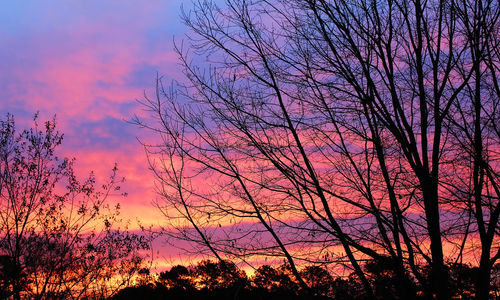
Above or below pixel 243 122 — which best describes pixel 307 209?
below

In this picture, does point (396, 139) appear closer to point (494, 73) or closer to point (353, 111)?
point (353, 111)

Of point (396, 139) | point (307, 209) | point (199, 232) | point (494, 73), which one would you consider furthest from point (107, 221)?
point (494, 73)

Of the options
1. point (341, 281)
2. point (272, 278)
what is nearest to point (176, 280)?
point (272, 278)

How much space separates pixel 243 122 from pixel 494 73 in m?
3.70

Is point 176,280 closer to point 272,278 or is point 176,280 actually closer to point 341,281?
point 272,278

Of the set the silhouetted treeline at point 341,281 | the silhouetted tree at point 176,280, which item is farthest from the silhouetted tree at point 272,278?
the silhouetted tree at point 176,280

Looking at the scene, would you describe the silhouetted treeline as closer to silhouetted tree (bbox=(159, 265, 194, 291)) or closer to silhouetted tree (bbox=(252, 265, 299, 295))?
silhouetted tree (bbox=(252, 265, 299, 295))

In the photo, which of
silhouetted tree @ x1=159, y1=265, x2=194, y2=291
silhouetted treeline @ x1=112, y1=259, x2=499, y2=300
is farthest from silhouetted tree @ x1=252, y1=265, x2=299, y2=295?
silhouetted tree @ x1=159, y1=265, x2=194, y2=291

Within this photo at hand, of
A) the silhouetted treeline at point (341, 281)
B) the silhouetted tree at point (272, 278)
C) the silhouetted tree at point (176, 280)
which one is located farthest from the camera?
the silhouetted tree at point (176, 280)

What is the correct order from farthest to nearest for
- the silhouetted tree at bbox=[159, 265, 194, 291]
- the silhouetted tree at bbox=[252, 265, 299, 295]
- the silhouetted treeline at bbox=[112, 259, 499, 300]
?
1. the silhouetted tree at bbox=[159, 265, 194, 291]
2. the silhouetted tree at bbox=[252, 265, 299, 295]
3. the silhouetted treeline at bbox=[112, 259, 499, 300]

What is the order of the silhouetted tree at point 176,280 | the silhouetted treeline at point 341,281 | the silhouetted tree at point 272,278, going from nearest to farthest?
1. the silhouetted treeline at point 341,281
2. the silhouetted tree at point 272,278
3. the silhouetted tree at point 176,280

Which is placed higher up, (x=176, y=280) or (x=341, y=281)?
(x=176, y=280)

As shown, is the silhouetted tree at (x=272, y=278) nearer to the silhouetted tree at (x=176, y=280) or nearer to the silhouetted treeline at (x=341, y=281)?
the silhouetted treeline at (x=341, y=281)

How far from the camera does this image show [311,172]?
5781mm
